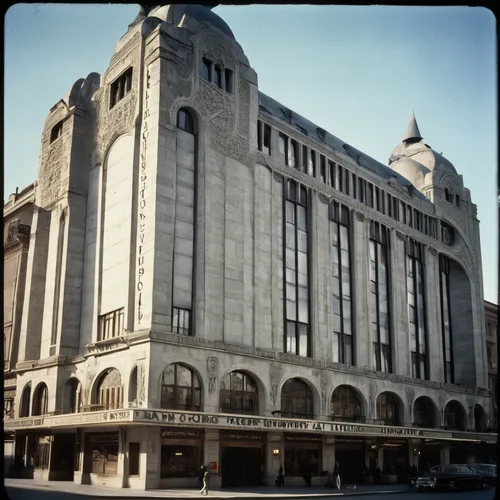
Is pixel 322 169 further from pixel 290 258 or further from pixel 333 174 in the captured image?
pixel 290 258

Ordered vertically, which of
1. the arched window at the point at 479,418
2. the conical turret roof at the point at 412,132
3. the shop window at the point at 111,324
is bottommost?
the arched window at the point at 479,418

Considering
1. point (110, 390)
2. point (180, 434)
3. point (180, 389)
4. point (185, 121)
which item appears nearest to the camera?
point (180, 434)

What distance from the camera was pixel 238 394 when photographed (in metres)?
39.5

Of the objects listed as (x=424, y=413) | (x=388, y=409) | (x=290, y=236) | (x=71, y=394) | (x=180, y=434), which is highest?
(x=290, y=236)

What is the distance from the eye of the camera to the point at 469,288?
65562 millimetres

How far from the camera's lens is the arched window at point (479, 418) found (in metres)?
63.2

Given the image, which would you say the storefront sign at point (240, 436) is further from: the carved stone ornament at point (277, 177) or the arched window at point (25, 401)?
the carved stone ornament at point (277, 177)

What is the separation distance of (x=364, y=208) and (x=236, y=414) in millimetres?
24001

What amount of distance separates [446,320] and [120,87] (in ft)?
129

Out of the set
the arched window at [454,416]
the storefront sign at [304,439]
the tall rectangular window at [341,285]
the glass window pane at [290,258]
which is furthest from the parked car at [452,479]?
the arched window at [454,416]

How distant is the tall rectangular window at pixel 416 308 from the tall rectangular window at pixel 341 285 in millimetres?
9398

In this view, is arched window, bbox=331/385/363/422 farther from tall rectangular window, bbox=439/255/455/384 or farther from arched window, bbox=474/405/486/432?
arched window, bbox=474/405/486/432

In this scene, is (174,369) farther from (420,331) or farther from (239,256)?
(420,331)

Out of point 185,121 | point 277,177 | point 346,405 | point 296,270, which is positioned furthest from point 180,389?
point 277,177
